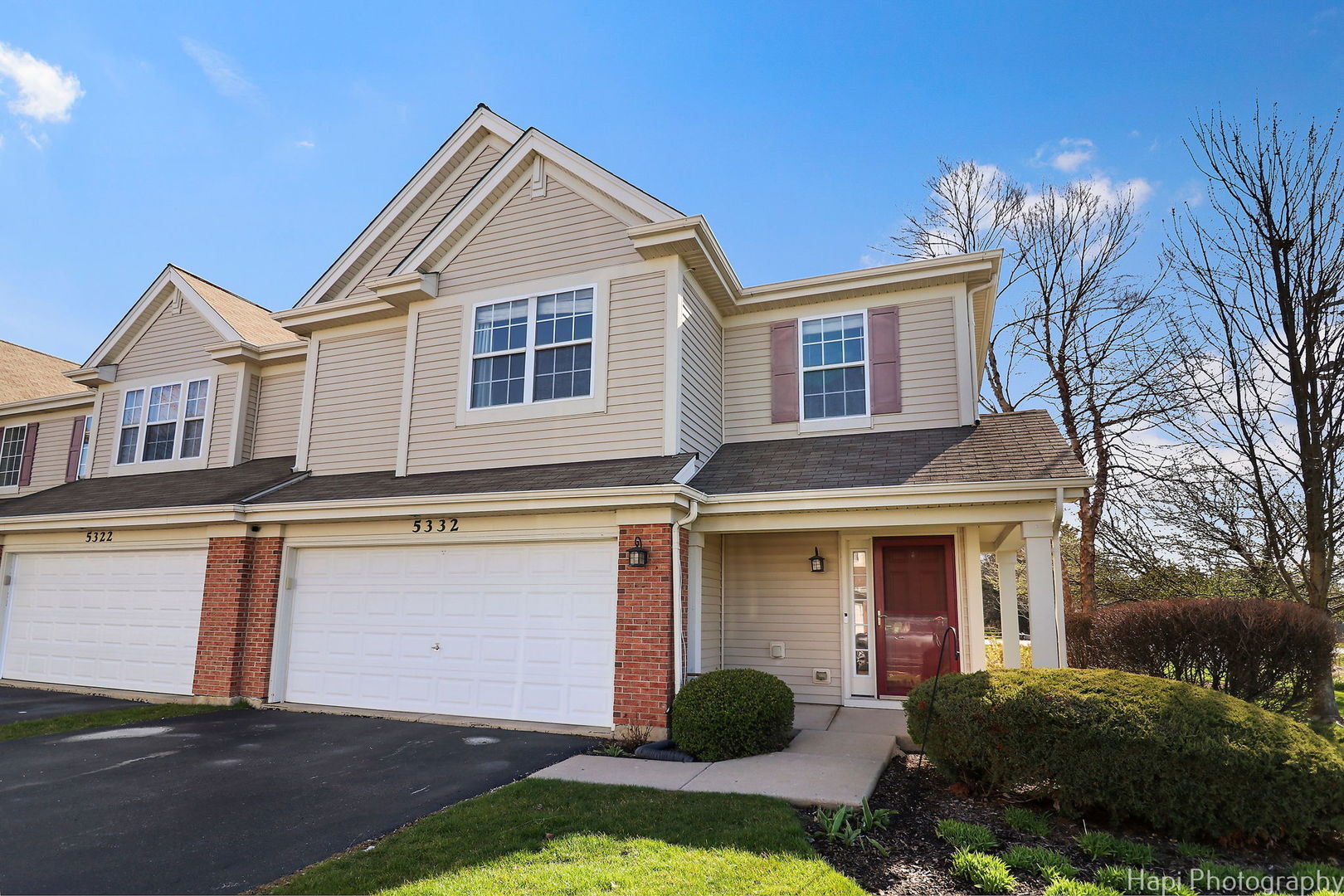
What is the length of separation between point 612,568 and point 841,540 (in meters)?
3.34

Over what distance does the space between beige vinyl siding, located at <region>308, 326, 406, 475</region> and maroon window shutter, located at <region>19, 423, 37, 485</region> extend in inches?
397

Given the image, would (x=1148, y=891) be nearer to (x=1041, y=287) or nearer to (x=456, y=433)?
(x=456, y=433)

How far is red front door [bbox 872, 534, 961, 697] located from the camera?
909cm

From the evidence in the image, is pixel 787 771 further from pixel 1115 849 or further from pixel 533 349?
pixel 533 349

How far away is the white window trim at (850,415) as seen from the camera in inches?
380

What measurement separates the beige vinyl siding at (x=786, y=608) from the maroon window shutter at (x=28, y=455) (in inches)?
Result: 653

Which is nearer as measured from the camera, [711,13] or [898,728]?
[898,728]

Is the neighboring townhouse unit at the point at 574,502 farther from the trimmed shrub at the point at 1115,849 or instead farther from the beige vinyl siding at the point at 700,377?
the trimmed shrub at the point at 1115,849

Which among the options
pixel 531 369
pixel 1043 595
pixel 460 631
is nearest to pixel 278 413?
pixel 531 369

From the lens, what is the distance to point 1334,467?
384 inches

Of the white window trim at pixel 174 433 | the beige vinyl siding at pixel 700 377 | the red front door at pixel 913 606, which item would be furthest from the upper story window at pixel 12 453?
the red front door at pixel 913 606

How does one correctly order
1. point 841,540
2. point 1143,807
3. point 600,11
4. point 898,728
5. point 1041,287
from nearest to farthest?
point 1143,807 → point 898,728 → point 841,540 → point 600,11 → point 1041,287

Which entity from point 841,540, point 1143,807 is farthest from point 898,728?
point 1143,807

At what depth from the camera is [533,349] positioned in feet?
31.6
